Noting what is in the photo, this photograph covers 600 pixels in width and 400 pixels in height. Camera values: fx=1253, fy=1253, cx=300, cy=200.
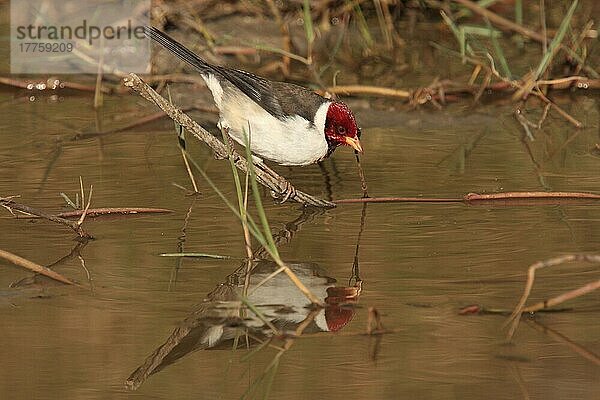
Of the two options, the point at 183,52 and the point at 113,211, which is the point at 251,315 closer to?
the point at 113,211

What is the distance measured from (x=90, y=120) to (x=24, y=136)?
0.52 metres

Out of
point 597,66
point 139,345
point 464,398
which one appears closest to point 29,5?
point 597,66

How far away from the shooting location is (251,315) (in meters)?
4.18

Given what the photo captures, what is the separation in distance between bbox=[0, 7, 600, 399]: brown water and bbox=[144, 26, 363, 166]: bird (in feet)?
0.90

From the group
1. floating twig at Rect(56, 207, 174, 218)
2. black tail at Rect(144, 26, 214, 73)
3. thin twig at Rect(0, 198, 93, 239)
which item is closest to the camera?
thin twig at Rect(0, 198, 93, 239)

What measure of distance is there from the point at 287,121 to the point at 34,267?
157 cm

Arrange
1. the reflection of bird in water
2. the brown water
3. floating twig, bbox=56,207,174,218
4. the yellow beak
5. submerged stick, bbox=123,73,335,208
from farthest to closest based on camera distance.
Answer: the yellow beak, submerged stick, bbox=123,73,335,208, floating twig, bbox=56,207,174,218, the reflection of bird in water, the brown water

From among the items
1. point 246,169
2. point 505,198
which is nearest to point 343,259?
point 246,169

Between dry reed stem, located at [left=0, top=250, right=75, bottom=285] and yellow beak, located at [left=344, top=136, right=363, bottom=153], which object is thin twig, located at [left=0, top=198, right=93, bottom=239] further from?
yellow beak, located at [left=344, top=136, right=363, bottom=153]

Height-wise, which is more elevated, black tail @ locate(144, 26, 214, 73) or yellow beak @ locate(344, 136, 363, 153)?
black tail @ locate(144, 26, 214, 73)

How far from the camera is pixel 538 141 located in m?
6.86

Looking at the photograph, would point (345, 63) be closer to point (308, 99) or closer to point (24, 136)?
point (24, 136)

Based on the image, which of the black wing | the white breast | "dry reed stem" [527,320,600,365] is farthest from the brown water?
the black wing

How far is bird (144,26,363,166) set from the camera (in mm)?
5586
